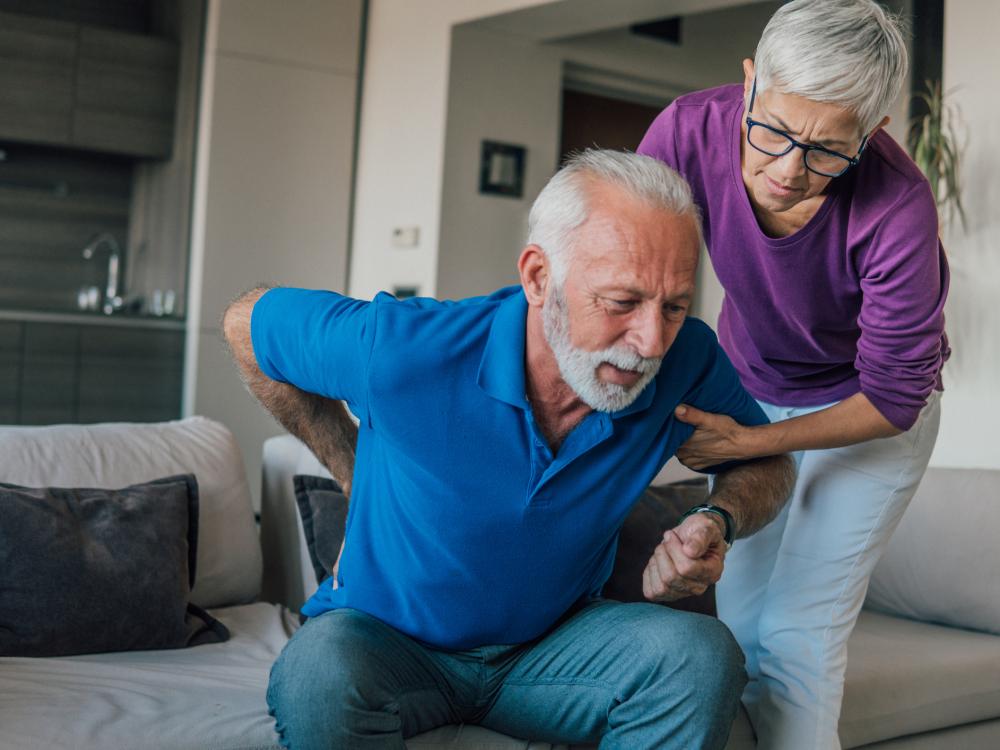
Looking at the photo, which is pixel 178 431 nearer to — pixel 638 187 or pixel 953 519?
pixel 638 187

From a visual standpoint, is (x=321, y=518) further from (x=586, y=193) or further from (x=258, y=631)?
(x=586, y=193)

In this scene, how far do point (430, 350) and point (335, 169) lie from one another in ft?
14.5

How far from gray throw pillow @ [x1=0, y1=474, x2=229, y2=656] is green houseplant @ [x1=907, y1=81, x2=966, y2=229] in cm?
273

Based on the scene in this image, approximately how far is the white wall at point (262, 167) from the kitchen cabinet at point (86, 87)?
0.31 meters

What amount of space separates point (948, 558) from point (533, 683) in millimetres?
1569

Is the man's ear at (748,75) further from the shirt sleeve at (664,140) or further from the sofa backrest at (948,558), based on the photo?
the sofa backrest at (948,558)

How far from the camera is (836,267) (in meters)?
1.72

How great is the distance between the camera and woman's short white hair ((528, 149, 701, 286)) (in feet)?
→ 5.15

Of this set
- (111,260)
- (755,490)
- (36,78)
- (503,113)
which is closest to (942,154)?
(503,113)

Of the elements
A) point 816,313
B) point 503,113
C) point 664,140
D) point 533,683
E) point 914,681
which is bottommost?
point 914,681

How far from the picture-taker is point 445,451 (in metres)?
1.60

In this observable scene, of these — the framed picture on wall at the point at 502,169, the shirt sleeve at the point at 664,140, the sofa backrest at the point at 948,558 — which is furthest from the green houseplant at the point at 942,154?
the shirt sleeve at the point at 664,140

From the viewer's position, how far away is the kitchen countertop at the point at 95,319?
16.8 feet

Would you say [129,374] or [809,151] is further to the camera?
[129,374]
